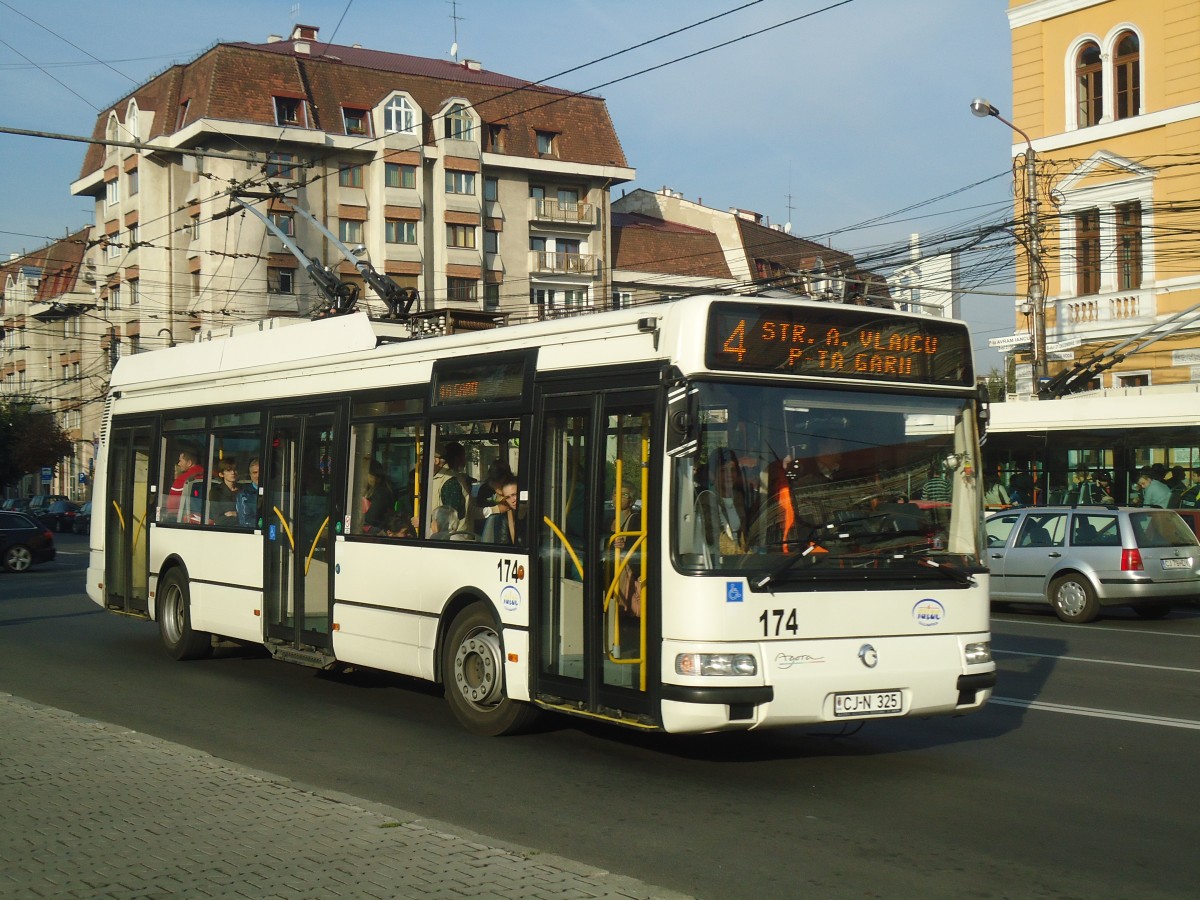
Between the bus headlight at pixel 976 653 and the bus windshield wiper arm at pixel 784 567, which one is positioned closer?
the bus windshield wiper arm at pixel 784 567

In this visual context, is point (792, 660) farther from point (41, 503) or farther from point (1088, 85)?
point (41, 503)

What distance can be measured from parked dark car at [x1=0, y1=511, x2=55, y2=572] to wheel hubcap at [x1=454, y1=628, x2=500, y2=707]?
80.6ft

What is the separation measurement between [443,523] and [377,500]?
1.14 metres

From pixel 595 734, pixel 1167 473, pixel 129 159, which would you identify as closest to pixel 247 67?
pixel 129 159

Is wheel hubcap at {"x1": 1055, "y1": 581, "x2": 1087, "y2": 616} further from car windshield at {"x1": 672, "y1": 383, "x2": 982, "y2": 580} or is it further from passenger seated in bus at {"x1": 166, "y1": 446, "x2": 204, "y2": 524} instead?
passenger seated in bus at {"x1": 166, "y1": 446, "x2": 204, "y2": 524}

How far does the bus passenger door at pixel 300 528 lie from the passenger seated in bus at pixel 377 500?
54cm

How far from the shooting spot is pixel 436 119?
211ft

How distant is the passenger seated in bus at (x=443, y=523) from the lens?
387 inches

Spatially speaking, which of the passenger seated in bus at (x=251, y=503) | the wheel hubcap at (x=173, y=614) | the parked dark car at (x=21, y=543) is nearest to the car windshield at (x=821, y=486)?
the passenger seated in bus at (x=251, y=503)

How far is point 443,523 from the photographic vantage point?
992cm

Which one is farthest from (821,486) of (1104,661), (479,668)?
(1104,661)

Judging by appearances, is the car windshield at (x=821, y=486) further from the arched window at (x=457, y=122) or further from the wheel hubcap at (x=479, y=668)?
the arched window at (x=457, y=122)

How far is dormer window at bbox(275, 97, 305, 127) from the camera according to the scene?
62219mm

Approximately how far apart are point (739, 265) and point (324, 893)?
234 ft
